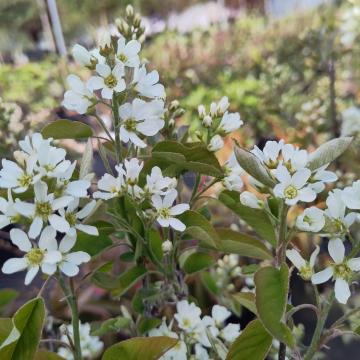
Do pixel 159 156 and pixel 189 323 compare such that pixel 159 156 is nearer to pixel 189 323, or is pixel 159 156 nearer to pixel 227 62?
pixel 189 323

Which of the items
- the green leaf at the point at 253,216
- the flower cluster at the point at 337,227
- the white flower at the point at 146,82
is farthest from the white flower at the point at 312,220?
the white flower at the point at 146,82

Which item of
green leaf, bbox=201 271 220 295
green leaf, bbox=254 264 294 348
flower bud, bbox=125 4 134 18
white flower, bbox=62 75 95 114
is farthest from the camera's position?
green leaf, bbox=201 271 220 295

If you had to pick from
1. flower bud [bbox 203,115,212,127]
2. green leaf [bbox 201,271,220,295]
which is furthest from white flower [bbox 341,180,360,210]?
green leaf [bbox 201,271,220,295]

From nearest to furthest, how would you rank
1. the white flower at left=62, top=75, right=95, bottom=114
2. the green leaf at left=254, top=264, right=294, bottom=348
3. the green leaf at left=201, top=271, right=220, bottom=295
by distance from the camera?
the green leaf at left=254, top=264, right=294, bottom=348, the white flower at left=62, top=75, right=95, bottom=114, the green leaf at left=201, top=271, right=220, bottom=295

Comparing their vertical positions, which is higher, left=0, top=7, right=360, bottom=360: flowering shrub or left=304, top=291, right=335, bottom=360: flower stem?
left=0, top=7, right=360, bottom=360: flowering shrub

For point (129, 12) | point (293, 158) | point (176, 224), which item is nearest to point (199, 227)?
point (176, 224)

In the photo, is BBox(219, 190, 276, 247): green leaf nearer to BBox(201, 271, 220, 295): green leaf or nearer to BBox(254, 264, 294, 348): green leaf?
BBox(254, 264, 294, 348): green leaf

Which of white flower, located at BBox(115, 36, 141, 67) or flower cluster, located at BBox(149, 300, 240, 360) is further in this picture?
flower cluster, located at BBox(149, 300, 240, 360)
